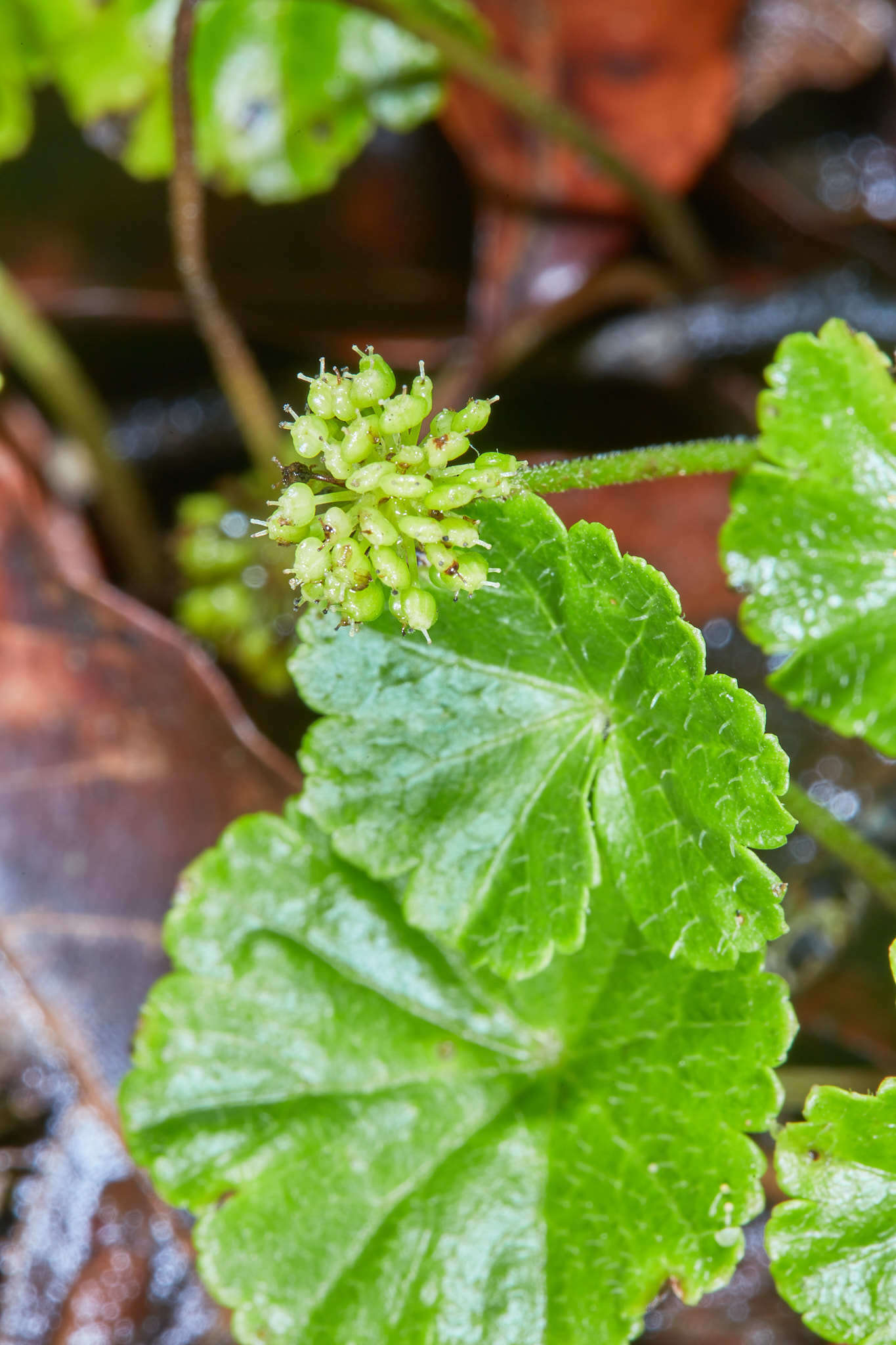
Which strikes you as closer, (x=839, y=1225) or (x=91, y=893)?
(x=839, y=1225)

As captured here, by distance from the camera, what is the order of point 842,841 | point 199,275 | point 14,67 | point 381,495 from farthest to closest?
point 14,67 < point 199,275 < point 842,841 < point 381,495

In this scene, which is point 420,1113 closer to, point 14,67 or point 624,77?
point 14,67

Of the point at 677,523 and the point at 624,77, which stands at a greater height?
the point at 624,77

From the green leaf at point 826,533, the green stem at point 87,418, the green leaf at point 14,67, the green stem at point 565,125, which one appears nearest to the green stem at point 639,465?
the green leaf at point 826,533

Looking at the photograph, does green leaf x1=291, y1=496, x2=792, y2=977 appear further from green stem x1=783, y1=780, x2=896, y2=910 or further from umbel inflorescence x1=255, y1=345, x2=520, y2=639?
green stem x1=783, y1=780, x2=896, y2=910

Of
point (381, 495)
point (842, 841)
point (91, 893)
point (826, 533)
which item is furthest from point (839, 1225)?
point (91, 893)

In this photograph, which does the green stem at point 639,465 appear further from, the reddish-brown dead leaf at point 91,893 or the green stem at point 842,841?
the reddish-brown dead leaf at point 91,893

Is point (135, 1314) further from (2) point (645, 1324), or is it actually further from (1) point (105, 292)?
(1) point (105, 292)
